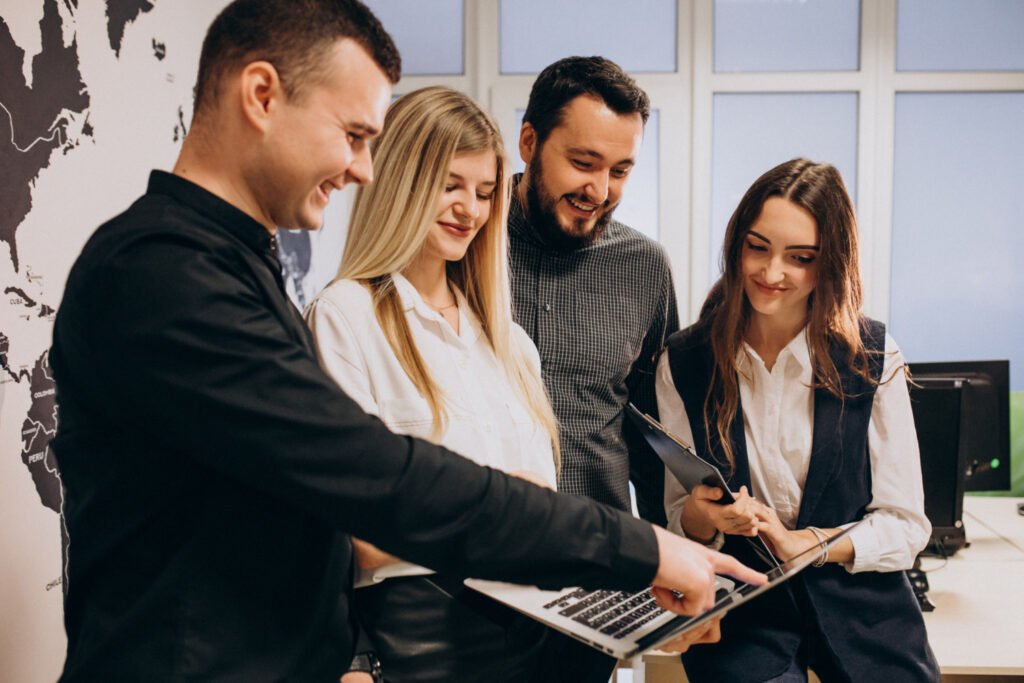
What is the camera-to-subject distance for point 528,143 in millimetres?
1999

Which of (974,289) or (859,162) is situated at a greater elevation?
(859,162)

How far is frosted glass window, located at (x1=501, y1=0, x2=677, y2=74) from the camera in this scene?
4.68m

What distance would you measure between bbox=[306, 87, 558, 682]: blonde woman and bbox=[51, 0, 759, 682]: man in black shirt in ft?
0.89

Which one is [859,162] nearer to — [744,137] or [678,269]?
[744,137]

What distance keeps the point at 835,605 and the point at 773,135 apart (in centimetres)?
360

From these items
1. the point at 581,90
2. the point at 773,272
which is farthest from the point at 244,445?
the point at 581,90

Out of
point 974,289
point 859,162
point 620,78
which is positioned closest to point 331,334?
point 620,78

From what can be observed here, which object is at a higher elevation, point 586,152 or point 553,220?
point 586,152

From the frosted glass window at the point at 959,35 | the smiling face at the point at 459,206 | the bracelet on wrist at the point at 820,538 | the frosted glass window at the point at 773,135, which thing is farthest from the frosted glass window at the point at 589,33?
the bracelet on wrist at the point at 820,538

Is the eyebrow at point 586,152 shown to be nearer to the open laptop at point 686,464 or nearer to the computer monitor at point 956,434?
the open laptop at point 686,464

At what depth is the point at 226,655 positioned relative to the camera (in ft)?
2.85

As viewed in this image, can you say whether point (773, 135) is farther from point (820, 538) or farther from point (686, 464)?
point (686, 464)

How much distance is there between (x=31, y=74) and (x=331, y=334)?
0.88m

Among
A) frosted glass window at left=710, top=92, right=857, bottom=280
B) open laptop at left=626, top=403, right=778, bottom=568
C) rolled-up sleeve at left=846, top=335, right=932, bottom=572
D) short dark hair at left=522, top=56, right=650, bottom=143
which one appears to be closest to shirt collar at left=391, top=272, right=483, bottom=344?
open laptop at left=626, top=403, right=778, bottom=568
